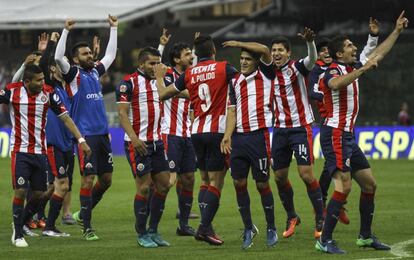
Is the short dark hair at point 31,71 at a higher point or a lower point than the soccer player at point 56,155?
higher

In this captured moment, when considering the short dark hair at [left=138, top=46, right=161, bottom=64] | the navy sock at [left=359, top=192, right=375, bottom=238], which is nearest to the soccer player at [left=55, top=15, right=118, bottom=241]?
the short dark hair at [left=138, top=46, right=161, bottom=64]

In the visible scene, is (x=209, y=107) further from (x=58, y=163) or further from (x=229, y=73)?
(x=58, y=163)

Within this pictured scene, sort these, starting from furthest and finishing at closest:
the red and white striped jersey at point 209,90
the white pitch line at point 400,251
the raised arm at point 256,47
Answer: the red and white striped jersey at point 209,90 → the raised arm at point 256,47 → the white pitch line at point 400,251

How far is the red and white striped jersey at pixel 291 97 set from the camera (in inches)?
606

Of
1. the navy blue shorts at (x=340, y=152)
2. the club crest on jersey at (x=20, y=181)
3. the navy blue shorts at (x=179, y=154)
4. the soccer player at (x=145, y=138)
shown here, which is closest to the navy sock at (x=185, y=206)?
the navy blue shorts at (x=179, y=154)

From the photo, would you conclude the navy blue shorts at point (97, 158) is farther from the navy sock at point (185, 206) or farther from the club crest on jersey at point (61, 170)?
the navy sock at point (185, 206)

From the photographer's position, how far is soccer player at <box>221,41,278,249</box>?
548 inches

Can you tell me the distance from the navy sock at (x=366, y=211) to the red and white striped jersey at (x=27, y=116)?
3901 mm

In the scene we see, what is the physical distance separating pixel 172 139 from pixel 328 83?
4.12m

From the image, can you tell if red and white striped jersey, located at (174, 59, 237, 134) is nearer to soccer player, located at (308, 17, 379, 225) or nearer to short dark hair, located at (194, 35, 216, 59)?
short dark hair, located at (194, 35, 216, 59)

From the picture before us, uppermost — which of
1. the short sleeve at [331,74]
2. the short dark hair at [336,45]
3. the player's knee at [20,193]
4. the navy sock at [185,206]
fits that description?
the short dark hair at [336,45]

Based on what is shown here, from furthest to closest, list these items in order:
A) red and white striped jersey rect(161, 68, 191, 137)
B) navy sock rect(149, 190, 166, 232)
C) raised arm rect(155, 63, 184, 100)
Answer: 1. red and white striped jersey rect(161, 68, 191, 137)
2. navy sock rect(149, 190, 166, 232)
3. raised arm rect(155, 63, 184, 100)

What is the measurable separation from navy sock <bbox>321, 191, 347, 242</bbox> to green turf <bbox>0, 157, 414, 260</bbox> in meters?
0.26

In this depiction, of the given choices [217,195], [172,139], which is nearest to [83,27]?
[172,139]
